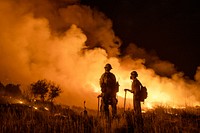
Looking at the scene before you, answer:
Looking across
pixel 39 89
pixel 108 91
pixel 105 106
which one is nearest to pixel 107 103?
pixel 105 106

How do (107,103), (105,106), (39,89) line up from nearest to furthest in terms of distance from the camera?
(105,106) < (107,103) < (39,89)

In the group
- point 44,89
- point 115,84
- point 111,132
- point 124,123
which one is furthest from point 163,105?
point 44,89

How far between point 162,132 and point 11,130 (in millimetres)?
4554

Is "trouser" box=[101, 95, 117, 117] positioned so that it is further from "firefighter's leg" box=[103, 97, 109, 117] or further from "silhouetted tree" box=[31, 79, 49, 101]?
"silhouetted tree" box=[31, 79, 49, 101]

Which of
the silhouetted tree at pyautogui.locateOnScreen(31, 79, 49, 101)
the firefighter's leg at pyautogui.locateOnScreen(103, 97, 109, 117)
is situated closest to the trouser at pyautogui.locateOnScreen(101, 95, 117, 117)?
the firefighter's leg at pyautogui.locateOnScreen(103, 97, 109, 117)

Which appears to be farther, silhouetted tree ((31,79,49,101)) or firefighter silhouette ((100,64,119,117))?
silhouetted tree ((31,79,49,101))

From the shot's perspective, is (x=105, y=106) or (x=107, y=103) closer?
(x=105, y=106)

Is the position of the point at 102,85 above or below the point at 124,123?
above

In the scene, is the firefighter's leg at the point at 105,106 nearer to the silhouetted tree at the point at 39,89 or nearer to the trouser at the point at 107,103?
the trouser at the point at 107,103

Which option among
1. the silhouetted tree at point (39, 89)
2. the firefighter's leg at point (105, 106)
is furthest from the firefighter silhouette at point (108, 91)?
the silhouetted tree at point (39, 89)

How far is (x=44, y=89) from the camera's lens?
236 ft

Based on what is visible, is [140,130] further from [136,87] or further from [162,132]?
[136,87]

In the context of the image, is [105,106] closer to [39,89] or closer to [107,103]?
[107,103]

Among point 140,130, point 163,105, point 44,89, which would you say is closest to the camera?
point 140,130
